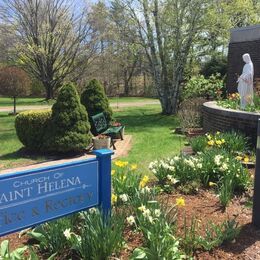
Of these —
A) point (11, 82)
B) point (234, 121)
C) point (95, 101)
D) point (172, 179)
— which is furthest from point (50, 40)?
point (172, 179)

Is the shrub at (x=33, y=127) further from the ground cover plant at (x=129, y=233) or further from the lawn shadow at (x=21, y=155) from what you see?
the ground cover plant at (x=129, y=233)

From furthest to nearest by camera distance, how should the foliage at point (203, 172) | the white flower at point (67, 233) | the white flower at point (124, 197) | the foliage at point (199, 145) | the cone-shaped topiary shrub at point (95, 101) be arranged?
the cone-shaped topiary shrub at point (95, 101) → the foliage at point (199, 145) → the foliage at point (203, 172) → the white flower at point (124, 197) → the white flower at point (67, 233)

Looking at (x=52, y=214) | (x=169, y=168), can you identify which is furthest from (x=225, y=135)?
(x=52, y=214)

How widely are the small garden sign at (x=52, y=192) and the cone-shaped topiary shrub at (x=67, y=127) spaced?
275 inches

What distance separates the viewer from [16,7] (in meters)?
28.8

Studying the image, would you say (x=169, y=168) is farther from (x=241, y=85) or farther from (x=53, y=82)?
(x=53, y=82)

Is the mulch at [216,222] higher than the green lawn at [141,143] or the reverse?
higher

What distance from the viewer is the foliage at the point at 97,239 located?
3.34 meters

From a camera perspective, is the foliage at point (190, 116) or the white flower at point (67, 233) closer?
the white flower at point (67, 233)

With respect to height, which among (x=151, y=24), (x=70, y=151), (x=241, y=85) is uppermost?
(x=151, y=24)

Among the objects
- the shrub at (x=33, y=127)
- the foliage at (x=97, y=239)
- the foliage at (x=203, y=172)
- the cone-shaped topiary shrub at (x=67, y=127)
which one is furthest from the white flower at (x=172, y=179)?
the shrub at (x=33, y=127)

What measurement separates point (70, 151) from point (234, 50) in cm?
1043

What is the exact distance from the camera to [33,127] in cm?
1101

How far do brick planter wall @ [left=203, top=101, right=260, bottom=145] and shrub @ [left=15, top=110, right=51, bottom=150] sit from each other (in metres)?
4.35
